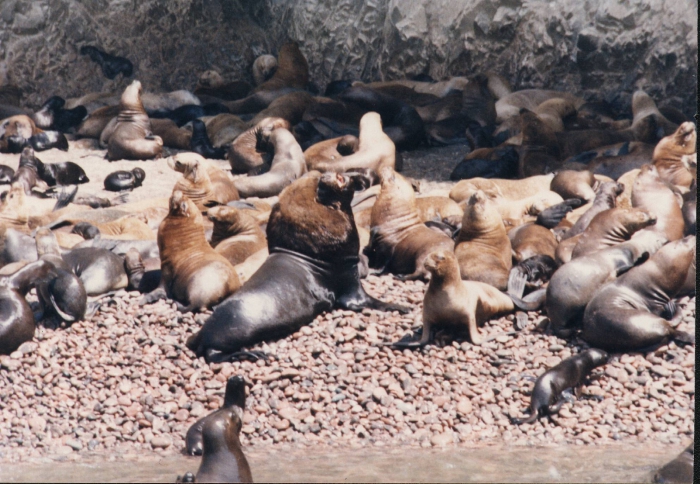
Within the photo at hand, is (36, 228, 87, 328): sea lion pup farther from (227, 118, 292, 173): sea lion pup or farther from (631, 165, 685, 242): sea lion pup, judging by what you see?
(227, 118, 292, 173): sea lion pup

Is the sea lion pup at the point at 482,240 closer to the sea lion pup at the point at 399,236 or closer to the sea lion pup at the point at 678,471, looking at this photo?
the sea lion pup at the point at 399,236

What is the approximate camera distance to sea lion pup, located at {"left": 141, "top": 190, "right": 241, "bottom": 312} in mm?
7422

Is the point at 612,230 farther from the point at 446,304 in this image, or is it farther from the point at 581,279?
the point at 446,304

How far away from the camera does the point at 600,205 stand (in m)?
9.21

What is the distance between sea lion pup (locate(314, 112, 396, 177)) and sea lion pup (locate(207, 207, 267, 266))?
2.89 m

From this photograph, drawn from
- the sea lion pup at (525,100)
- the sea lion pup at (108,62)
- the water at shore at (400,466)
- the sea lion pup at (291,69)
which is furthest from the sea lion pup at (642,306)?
the sea lion pup at (108,62)

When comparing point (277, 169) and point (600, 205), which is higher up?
point (600, 205)

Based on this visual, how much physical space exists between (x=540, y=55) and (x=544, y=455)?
36.8 ft

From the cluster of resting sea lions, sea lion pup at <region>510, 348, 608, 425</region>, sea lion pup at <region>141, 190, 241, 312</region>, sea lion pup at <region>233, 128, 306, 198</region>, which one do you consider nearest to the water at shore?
the cluster of resting sea lions

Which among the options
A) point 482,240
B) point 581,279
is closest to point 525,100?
point 482,240

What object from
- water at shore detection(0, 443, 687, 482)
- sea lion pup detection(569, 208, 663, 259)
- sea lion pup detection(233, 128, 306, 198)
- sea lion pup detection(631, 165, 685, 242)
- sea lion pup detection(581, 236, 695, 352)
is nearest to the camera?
water at shore detection(0, 443, 687, 482)

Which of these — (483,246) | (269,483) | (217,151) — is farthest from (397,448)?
(217,151)

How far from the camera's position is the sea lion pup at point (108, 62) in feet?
59.2

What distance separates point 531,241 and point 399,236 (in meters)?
1.13
